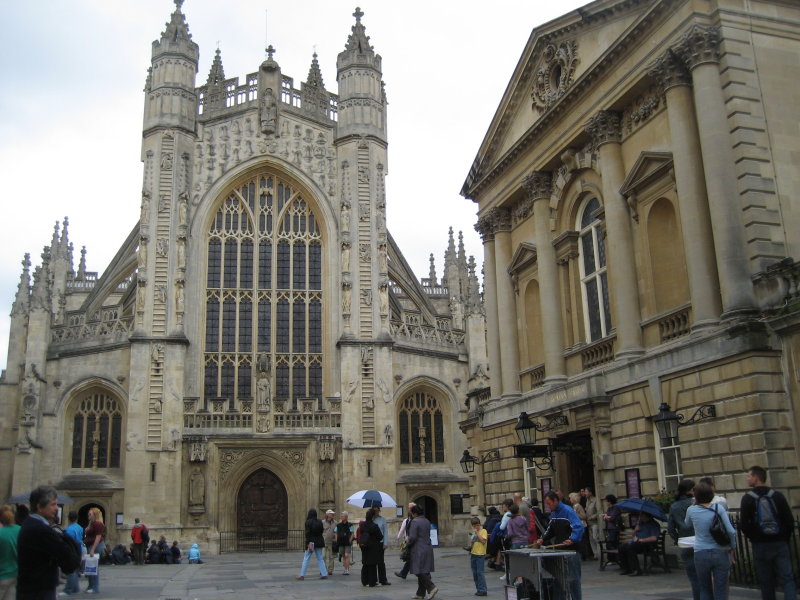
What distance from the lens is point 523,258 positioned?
22219 millimetres

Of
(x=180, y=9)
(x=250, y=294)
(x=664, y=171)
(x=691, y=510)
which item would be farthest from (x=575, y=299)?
(x=180, y=9)

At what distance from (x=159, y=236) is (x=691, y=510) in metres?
31.6

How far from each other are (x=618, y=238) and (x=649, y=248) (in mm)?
717

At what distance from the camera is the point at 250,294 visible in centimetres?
3825

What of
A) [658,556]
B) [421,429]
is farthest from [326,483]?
[658,556]

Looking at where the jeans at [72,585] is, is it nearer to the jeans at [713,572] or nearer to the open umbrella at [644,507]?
the open umbrella at [644,507]

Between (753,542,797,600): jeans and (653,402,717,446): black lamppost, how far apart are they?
480 centimetres

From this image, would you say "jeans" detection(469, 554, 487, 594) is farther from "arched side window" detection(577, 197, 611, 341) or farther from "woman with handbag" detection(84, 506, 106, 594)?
"woman with handbag" detection(84, 506, 106, 594)

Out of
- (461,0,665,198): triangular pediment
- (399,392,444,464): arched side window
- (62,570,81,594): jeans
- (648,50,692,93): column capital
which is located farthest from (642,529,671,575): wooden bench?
(399,392,444,464): arched side window

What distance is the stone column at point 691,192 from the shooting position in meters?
14.5

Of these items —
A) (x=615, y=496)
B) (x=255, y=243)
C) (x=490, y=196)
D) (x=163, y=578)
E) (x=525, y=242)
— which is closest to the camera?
(x=615, y=496)

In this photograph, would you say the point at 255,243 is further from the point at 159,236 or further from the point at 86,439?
the point at 86,439

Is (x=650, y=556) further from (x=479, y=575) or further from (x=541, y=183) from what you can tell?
(x=541, y=183)

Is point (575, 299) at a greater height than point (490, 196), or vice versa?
point (490, 196)
